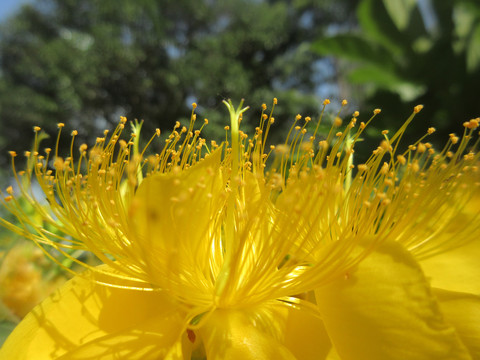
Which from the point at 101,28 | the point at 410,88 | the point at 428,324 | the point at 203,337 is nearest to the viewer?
the point at 428,324

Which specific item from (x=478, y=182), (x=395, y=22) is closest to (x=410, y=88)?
(x=395, y=22)

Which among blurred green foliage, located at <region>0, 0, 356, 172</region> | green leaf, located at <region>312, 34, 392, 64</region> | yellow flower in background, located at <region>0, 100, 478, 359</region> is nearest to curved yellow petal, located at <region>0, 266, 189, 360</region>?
yellow flower in background, located at <region>0, 100, 478, 359</region>

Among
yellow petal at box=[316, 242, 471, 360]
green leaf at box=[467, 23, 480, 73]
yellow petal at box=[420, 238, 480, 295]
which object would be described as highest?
green leaf at box=[467, 23, 480, 73]

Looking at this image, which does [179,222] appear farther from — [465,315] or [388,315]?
[465,315]

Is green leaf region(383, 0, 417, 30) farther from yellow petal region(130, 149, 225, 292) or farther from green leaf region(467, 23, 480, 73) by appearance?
yellow petal region(130, 149, 225, 292)

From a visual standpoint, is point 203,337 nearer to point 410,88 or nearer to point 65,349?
point 65,349

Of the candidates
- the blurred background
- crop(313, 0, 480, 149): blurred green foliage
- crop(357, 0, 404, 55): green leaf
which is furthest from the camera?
crop(357, 0, 404, 55): green leaf
